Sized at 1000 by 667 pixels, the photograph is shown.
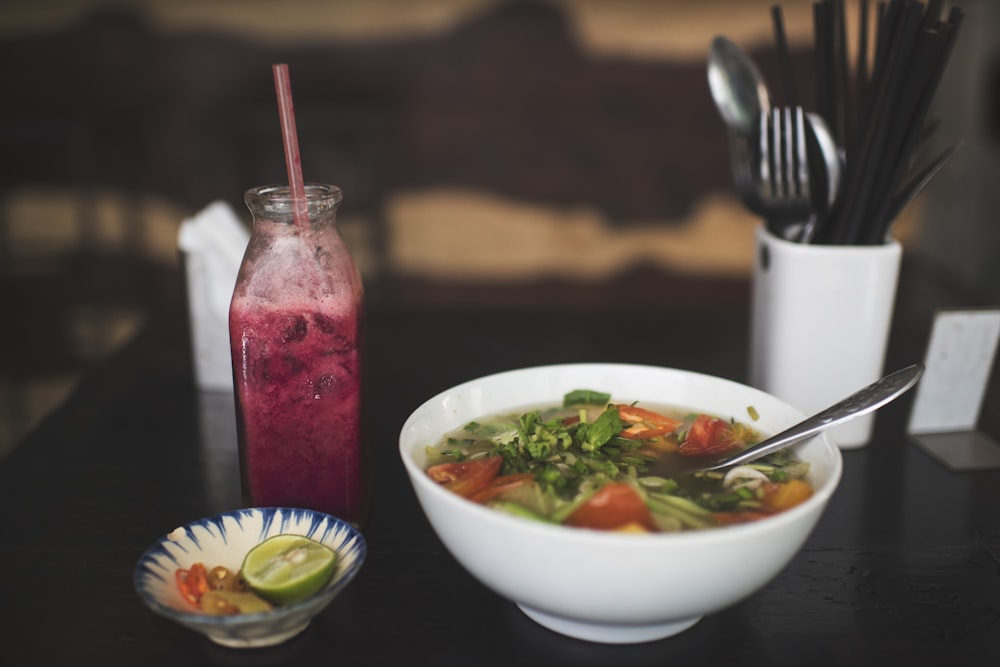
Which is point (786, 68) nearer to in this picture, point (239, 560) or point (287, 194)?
point (287, 194)

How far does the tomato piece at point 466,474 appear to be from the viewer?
96 cm

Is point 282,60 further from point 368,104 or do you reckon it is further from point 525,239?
point 525,239

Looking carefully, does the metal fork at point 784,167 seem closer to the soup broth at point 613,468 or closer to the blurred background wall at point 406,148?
the soup broth at point 613,468

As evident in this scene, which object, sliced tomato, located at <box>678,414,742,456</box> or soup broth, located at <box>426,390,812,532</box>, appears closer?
soup broth, located at <box>426,390,812,532</box>

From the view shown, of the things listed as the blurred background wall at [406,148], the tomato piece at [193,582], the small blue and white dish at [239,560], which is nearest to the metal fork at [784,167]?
the small blue and white dish at [239,560]

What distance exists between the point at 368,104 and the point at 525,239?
2.52ft

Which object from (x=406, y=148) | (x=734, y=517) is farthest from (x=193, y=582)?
(x=406, y=148)

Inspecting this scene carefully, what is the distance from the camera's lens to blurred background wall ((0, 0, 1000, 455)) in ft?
11.0

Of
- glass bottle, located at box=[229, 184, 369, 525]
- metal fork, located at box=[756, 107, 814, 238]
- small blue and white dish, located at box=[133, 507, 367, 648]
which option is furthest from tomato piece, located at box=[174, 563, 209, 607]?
metal fork, located at box=[756, 107, 814, 238]

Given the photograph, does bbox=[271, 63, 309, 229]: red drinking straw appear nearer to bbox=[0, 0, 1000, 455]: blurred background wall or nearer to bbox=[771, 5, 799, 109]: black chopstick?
bbox=[771, 5, 799, 109]: black chopstick

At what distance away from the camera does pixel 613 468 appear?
3.21ft

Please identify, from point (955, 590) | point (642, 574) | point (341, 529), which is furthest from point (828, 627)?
point (341, 529)

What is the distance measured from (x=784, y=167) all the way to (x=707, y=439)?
18.5 inches

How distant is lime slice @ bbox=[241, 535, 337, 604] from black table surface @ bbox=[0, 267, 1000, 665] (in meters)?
0.06
